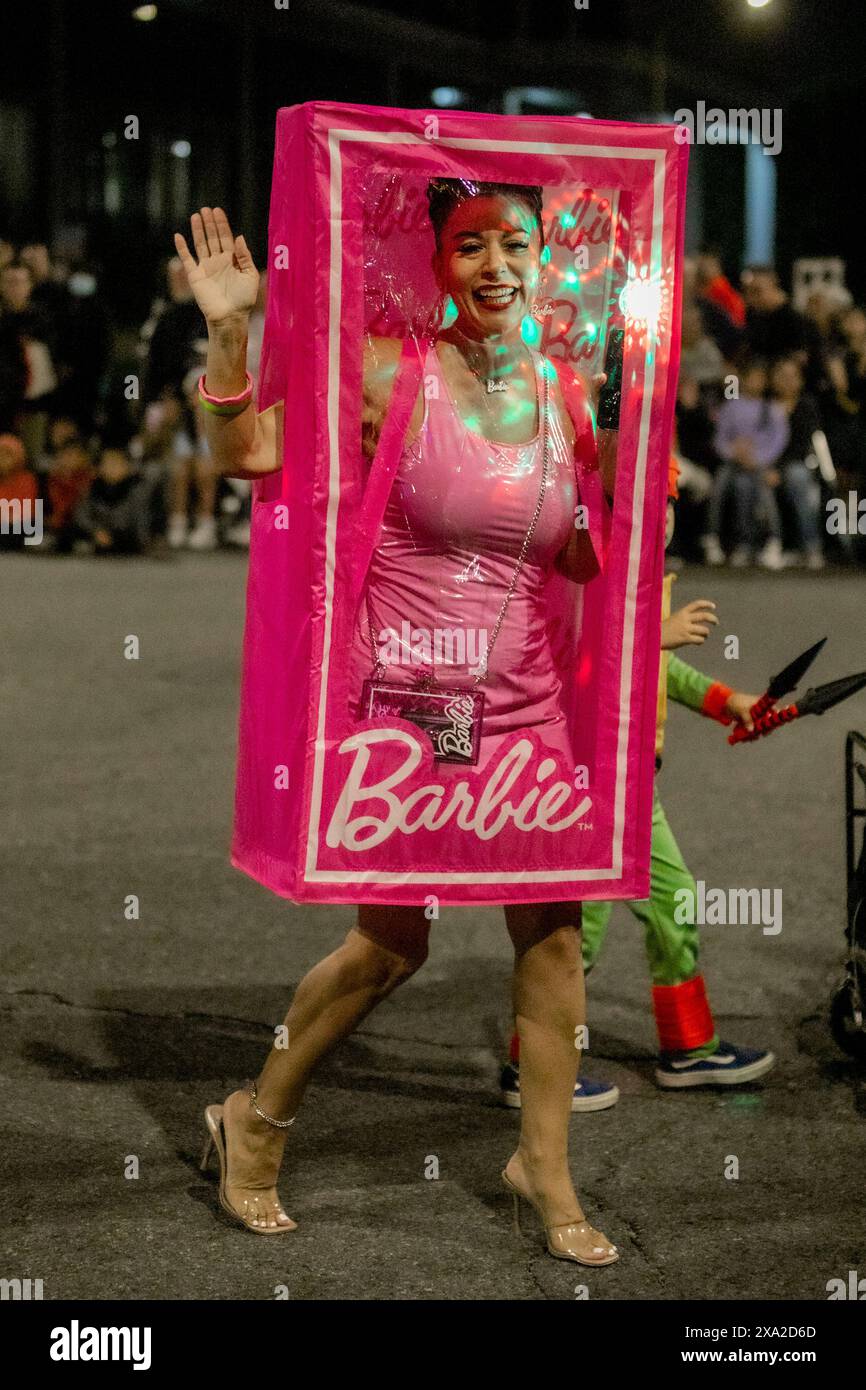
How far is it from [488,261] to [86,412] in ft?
43.7

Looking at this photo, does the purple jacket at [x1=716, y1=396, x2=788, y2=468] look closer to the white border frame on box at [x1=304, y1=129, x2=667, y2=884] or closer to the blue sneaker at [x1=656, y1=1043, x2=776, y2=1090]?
the blue sneaker at [x1=656, y1=1043, x2=776, y2=1090]

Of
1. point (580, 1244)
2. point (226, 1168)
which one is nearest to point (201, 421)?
point (226, 1168)

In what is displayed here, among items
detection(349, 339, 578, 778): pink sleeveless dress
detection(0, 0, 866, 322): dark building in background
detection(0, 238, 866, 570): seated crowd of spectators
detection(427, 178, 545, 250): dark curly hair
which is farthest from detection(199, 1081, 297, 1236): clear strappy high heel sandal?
detection(0, 0, 866, 322): dark building in background

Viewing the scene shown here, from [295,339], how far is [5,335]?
1329cm

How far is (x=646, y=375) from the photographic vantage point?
12.4ft

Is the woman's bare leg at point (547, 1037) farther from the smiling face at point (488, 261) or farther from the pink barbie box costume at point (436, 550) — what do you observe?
the smiling face at point (488, 261)

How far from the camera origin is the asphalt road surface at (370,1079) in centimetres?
384

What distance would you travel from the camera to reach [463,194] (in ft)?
12.2

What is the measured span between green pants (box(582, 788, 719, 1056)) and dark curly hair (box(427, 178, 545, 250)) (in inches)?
64.0

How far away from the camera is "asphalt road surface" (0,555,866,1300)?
384 centimetres

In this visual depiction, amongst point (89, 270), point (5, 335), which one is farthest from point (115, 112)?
point (5, 335)

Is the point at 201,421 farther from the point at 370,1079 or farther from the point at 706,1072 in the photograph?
the point at 706,1072

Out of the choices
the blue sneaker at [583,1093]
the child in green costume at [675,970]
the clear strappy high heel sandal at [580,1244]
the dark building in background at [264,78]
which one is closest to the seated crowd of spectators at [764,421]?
the dark building in background at [264,78]

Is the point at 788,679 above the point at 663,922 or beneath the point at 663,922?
above
